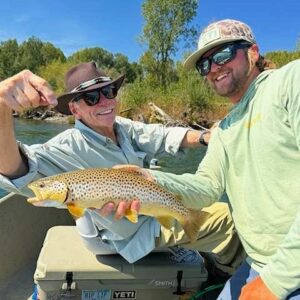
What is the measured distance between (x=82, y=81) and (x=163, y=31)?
1245 inches

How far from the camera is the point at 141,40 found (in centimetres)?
3384

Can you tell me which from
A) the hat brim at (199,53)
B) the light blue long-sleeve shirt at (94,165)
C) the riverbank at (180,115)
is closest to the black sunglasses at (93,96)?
the light blue long-sleeve shirt at (94,165)

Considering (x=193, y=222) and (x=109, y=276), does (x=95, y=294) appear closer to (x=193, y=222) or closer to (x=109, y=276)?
(x=109, y=276)

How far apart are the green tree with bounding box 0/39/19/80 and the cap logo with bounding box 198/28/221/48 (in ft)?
196

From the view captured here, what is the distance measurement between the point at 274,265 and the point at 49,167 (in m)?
1.36

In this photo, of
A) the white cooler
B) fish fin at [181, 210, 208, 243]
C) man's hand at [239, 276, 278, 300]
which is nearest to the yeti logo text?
the white cooler

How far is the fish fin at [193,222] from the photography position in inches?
90.4

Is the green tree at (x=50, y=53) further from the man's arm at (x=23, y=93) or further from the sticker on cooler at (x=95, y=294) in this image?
the man's arm at (x=23, y=93)

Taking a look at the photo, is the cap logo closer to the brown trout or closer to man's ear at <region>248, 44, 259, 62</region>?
man's ear at <region>248, 44, 259, 62</region>

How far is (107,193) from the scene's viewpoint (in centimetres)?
212

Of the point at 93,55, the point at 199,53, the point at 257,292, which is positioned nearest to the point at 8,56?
the point at 93,55

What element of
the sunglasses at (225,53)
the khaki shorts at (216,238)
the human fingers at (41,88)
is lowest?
the khaki shorts at (216,238)

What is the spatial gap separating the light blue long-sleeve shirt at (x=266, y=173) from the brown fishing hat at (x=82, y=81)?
833 mm

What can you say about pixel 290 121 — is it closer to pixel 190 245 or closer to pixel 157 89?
pixel 190 245
